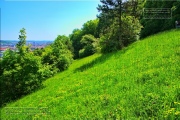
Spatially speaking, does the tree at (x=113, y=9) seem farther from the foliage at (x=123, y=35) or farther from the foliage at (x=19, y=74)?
the foliage at (x=19, y=74)

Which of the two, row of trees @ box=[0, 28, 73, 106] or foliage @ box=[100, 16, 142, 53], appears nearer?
row of trees @ box=[0, 28, 73, 106]

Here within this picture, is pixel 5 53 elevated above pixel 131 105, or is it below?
above

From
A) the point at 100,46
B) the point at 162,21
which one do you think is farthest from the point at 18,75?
the point at 162,21

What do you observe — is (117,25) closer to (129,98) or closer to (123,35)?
(123,35)

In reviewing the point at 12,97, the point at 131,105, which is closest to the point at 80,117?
the point at 131,105

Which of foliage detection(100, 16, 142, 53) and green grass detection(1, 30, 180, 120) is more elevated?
foliage detection(100, 16, 142, 53)

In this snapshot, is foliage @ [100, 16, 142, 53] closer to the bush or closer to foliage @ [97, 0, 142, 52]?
foliage @ [97, 0, 142, 52]

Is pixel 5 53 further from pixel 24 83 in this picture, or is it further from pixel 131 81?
pixel 131 81

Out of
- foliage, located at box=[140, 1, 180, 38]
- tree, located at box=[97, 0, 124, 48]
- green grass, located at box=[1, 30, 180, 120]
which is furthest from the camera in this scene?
foliage, located at box=[140, 1, 180, 38]

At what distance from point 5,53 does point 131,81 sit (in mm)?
11730

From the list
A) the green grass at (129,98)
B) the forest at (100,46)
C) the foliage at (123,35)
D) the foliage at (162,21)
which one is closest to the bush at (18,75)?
the forest at (100,46)

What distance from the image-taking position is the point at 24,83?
1659cm

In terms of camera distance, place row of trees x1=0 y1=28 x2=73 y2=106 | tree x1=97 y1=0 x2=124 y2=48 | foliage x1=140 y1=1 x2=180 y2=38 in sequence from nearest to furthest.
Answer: row of trees x1=0 y1=28 x2=73 y2=106
tree x1=97 y1=0 x2=124 y2=48
foliage x1=140 y1=1 x2=180 y2=38

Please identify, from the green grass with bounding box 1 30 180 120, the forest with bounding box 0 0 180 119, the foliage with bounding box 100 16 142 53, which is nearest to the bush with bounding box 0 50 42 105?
the forest with bounding box 0 0 180 119
